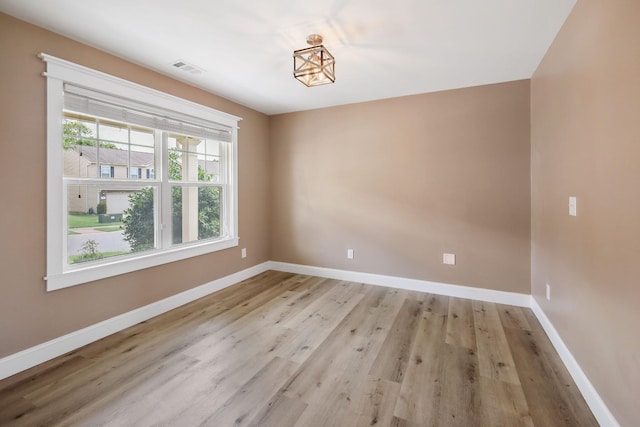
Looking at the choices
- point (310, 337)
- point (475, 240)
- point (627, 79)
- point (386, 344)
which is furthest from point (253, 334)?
point (627, 79)

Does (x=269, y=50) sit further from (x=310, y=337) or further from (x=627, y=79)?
(x=310, y=337)

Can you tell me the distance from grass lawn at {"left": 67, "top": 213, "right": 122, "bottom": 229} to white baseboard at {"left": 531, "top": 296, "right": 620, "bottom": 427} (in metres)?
3.76

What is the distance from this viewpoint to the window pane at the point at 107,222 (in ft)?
7.80

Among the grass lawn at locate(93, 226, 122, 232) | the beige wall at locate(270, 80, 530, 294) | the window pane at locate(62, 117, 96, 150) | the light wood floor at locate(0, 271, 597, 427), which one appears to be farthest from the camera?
the beige wall at locate(270, 80, 530, 294)

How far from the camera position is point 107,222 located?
2602mm

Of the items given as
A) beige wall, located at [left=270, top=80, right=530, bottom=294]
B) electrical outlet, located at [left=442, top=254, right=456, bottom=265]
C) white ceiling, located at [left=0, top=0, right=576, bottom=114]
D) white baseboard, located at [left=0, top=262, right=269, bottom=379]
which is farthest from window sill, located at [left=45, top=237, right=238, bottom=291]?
electrical outlet, located at [left=442, top=254, right=456, bottom=265]

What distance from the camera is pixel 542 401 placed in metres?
1.72

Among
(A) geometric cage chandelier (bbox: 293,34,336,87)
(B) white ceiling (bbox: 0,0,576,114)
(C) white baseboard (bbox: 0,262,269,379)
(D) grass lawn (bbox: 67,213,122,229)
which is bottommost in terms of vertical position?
(C) white baseboard (bbox: 0,262,269,379)

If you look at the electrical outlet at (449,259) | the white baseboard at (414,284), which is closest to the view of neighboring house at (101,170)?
the white baseboard at (414,284)

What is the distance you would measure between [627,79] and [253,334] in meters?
2.96

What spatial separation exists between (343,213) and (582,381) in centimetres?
289

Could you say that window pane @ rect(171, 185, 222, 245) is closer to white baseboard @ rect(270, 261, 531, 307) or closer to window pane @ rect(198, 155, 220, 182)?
window pane @ rect(198, 155, 220, 182)

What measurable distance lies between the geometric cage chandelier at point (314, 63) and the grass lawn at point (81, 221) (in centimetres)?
214

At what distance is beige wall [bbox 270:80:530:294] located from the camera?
3201mm
